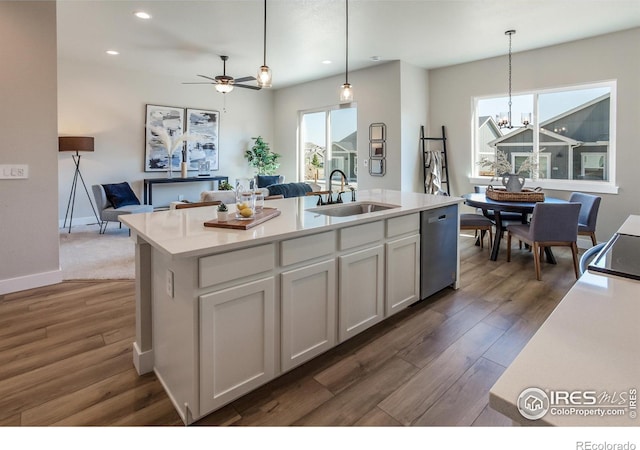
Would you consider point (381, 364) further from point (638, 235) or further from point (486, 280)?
point (486, 280)

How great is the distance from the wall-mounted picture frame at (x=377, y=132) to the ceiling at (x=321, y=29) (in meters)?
1.03

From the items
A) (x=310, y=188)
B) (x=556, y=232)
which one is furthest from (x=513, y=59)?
(x=310, y=188)

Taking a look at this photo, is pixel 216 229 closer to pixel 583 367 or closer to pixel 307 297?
pixel 307 297

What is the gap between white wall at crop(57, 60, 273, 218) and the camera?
643cm

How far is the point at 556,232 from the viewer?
12.7ft

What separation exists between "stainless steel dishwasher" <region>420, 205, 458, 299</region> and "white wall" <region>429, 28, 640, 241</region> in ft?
10.3

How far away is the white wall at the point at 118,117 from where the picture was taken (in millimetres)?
6430

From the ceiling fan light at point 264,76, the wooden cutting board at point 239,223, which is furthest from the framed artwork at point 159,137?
the wooden cutting board at point 239,223

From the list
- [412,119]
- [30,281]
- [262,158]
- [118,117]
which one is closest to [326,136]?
[262,158]

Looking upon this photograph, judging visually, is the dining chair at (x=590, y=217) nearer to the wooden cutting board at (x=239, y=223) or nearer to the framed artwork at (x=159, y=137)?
the wooden cutting board at (x=239, y=223)

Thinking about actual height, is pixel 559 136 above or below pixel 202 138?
below

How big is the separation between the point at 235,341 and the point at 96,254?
12.5 ft

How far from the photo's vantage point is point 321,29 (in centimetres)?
473

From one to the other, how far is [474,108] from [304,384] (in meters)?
5.79
